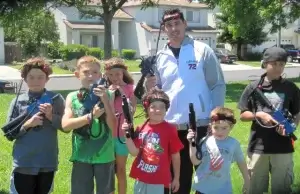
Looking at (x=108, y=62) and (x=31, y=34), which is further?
(x=31, y=34)

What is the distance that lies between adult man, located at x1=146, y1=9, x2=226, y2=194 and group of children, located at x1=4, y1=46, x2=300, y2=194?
0.26 m

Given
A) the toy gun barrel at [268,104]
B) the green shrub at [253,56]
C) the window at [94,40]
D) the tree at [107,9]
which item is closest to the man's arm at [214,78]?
the toy gun barrel at [268,104]

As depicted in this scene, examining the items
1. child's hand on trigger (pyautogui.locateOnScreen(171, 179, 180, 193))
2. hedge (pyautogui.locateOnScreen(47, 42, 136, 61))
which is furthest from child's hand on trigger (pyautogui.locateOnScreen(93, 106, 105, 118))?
hedge (pyautogui.locateOnScreen(47, 42, 136, 61))

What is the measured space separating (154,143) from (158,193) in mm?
407

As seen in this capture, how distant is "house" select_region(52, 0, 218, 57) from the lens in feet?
164

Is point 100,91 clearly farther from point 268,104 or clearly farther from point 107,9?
point 107,9

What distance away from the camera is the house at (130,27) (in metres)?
50.1

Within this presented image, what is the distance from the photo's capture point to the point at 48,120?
429 cm

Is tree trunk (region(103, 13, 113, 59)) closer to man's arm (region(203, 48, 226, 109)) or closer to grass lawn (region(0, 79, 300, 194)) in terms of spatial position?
grass lawn (region(0, 79, 300, 194))

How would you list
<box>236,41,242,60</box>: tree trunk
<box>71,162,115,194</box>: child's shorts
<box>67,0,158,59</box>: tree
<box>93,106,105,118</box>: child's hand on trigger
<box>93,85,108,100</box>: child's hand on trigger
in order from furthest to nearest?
<box>236,41,242,60</box>: tree trunk → <box>67,0,158,59</box>: tree → <box>71,162,115,194</box>: child's shorts → <box>93,106,105,118</box>: child's hand on trigger → <box>93,85,108,100</box>: child's hand on trigger

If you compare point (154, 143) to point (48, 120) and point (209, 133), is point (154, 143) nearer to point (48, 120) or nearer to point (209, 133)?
point (209, 133)

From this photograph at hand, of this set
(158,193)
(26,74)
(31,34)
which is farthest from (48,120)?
(31,34)

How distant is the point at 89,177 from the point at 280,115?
1771 millimetres

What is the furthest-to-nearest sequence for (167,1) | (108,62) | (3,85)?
(167,1), (3,85), (108,62)
